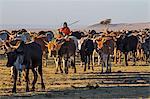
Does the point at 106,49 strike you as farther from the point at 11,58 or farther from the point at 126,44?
the point at 11,58

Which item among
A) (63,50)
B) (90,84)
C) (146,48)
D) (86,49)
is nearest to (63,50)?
(63,50)

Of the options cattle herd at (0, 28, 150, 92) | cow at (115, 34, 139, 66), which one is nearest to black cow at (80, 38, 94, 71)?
cattle herd at (0, 28, 150, 92)

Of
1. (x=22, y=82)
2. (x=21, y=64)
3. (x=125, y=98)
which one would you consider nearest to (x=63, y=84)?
(x=22, y=82)

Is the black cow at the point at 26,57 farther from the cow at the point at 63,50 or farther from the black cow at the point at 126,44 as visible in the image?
the black cow at the point at 126,44

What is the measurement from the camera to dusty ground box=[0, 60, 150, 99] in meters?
16.8

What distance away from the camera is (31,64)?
17.4 m

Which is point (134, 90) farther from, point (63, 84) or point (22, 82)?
point (22, 82)

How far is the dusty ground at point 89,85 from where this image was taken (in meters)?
16.8

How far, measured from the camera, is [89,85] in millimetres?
19000

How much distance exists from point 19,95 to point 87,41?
960 centimetres

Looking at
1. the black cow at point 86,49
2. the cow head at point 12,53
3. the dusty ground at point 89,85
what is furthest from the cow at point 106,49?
the cow head at point 12,53

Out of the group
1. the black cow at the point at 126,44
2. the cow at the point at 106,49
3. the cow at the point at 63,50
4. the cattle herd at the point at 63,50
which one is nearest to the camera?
the cattle herd at the point at 63,50

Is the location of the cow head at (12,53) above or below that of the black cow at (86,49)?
below

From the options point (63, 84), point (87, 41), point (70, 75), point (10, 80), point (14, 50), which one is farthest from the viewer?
point (87, 41)
